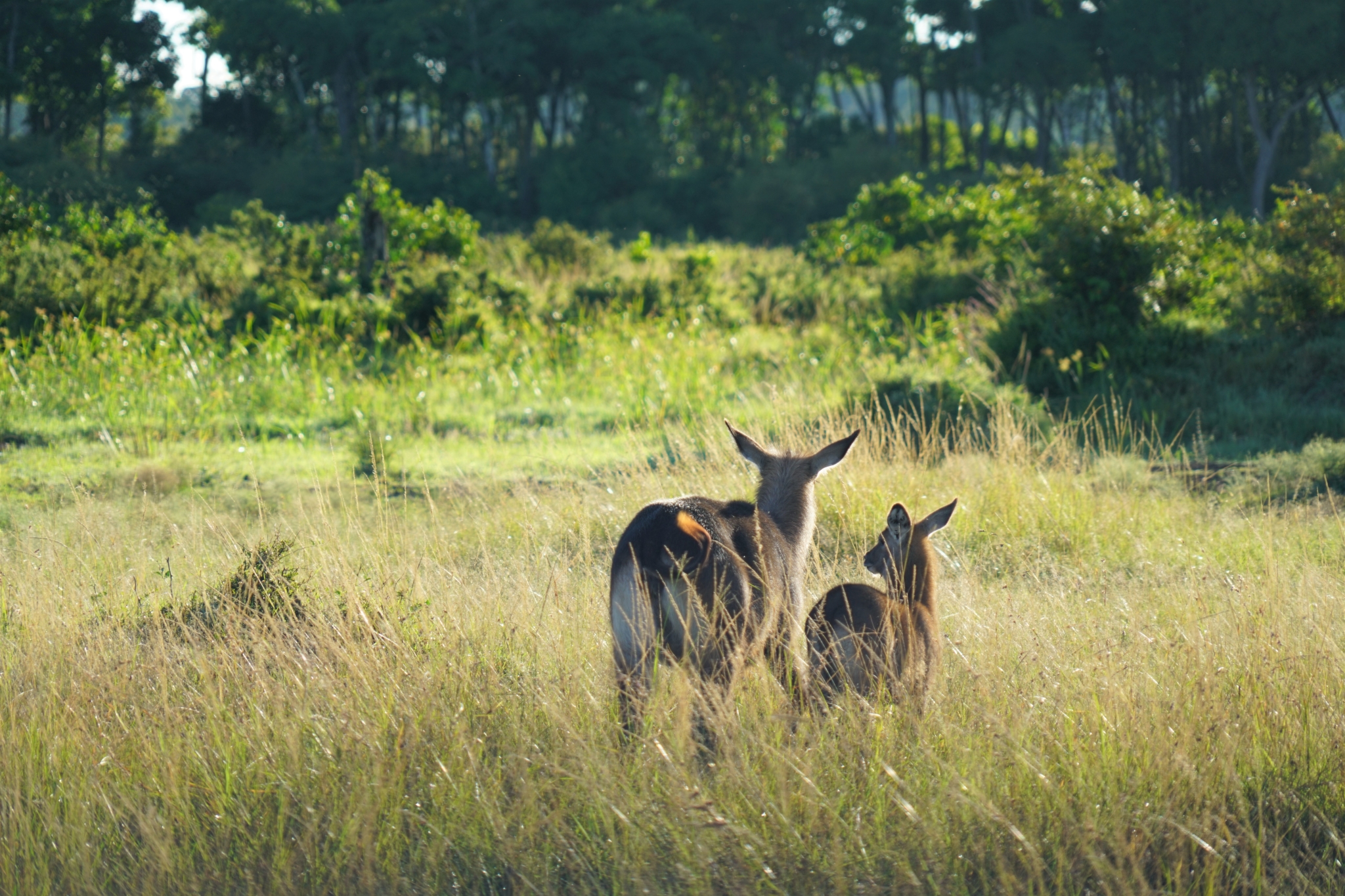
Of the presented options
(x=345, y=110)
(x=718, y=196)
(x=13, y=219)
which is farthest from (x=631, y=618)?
(x=345, y=110)

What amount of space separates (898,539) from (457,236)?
1436 centimetres

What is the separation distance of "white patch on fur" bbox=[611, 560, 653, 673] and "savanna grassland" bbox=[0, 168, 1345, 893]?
0.22m

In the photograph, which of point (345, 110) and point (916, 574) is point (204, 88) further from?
point (916, 574)

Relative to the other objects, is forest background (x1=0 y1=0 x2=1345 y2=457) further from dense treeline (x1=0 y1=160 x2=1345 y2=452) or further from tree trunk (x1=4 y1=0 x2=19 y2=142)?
tree trunk (x1=4 y1=0 x2=19 y2=142)

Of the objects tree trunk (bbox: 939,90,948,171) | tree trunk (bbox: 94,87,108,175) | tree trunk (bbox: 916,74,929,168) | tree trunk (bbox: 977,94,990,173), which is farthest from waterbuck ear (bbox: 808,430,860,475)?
tree trunk (bbox: 94,87,108,175)

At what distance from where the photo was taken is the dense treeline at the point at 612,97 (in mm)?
39094

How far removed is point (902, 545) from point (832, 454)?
459 millimetres

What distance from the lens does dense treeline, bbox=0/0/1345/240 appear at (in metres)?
39.1

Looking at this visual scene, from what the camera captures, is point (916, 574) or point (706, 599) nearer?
point (706, 599)

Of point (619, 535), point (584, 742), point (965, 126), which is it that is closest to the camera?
point (584, 742)

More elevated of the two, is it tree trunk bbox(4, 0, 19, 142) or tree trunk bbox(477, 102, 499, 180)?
tree trunk bbox(4, 0, 19, 142)

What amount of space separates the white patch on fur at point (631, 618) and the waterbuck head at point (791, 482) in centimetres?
96

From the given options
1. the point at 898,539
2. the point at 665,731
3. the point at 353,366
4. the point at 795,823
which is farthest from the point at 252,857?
the point at 353,366

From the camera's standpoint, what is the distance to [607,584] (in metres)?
5.36
